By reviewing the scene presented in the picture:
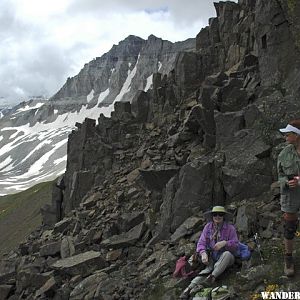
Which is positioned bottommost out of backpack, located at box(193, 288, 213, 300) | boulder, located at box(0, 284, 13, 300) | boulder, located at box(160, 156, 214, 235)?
boulder, located at box(0, 284, 13, 300)

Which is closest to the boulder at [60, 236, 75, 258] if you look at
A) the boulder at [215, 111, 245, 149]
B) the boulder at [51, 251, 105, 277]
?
the boulder at [51, 251, 105, 277]

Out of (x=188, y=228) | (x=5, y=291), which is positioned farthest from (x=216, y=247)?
(x=5, y=291)

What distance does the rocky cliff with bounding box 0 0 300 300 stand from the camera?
59.5ft

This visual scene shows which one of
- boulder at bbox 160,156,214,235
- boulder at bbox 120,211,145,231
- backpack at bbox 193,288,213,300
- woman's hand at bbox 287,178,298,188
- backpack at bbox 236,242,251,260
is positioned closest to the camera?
woman's hand at bbox 287,178,298,188

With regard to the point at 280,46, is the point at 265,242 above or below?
below

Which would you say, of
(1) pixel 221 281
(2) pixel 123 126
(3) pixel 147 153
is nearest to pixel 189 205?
(1) pixel 221 281

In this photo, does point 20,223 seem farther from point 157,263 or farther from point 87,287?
point 157,263

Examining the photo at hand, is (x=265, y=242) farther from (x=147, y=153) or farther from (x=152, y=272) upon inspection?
(x=147, y=153)

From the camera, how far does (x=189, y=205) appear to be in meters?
22.0

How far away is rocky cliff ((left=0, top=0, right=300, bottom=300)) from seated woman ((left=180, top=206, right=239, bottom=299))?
1.67 ft

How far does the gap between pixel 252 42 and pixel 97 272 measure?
2456 centimetres

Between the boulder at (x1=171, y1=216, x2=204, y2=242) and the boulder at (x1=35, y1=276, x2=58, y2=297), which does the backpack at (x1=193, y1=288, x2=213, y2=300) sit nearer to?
the boulder at (x1=171, y1=216, x2=204, y2=242)

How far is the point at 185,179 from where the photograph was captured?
2252cm

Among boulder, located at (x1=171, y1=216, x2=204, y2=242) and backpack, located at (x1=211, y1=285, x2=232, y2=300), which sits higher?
boulder, located at (x1=171, y1=216, x2=204, y2=242)
